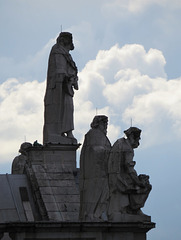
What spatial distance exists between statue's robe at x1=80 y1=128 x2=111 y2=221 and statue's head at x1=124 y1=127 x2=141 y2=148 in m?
0.90

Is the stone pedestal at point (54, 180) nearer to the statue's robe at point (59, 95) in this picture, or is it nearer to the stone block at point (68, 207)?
the stone block at point (68, 207)

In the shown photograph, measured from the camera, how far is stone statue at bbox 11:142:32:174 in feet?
97.6

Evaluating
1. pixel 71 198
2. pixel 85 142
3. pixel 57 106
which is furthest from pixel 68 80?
pixel 85 142

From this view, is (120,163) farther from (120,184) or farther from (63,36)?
(63,36)

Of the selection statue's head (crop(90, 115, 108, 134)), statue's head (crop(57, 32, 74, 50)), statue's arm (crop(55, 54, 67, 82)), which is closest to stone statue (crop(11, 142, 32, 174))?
statue's arm (crop(55, 54, 67, 82))

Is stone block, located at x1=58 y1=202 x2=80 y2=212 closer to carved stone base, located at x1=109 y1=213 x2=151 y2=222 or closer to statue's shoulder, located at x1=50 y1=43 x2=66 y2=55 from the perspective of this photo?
carved stone base, located at x1=109 y1=213 x2=151 y2=222

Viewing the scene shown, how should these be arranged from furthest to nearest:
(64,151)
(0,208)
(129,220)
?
(64,151) < (0,208) < (129,220)

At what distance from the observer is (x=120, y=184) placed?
77.5 feet

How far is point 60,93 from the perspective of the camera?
29984 mm

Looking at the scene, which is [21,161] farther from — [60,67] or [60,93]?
[60,67]

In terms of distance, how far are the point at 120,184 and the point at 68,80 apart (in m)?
7.39

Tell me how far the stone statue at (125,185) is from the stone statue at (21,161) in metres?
6.42

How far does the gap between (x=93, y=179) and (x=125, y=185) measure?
2.90ft

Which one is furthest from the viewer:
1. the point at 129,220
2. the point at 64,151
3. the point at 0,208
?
the point at 64,151
